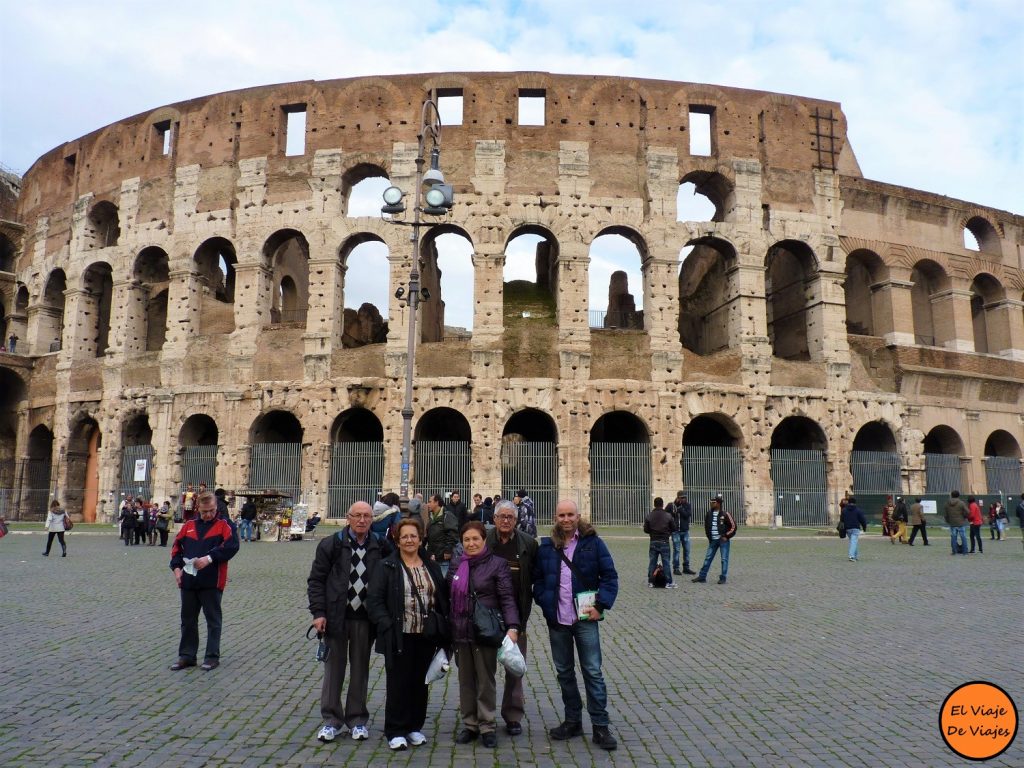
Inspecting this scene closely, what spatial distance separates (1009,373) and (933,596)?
2009 centimetres

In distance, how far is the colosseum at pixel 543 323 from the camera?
21844mm

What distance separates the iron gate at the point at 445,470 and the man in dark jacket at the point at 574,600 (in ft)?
56.3

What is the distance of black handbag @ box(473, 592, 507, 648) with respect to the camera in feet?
13.5

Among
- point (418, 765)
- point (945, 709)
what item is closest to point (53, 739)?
point (418, 765)

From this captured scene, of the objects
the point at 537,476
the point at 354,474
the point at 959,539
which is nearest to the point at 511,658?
the point at 959,539

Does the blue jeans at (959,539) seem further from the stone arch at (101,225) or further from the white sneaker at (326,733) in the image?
the stone arch at (101,225)

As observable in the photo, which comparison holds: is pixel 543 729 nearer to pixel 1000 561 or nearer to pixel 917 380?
pixel 1000 561

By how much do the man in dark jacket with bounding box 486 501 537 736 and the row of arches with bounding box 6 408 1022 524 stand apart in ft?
54.9

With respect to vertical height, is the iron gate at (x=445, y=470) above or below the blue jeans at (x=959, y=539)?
above

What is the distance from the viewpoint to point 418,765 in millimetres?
3799

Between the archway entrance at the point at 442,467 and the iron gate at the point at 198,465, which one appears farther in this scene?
the iron gate at the point at 198,465

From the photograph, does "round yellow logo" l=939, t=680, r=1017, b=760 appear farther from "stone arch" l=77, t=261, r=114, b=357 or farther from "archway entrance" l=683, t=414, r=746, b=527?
"stone arch" l=77, t=261, r=114, b=357

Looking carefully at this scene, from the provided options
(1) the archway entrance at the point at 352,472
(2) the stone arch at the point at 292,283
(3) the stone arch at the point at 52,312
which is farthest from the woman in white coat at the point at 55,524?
(3) the stone arch at the point at 52,312

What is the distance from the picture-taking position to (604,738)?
4.05m
